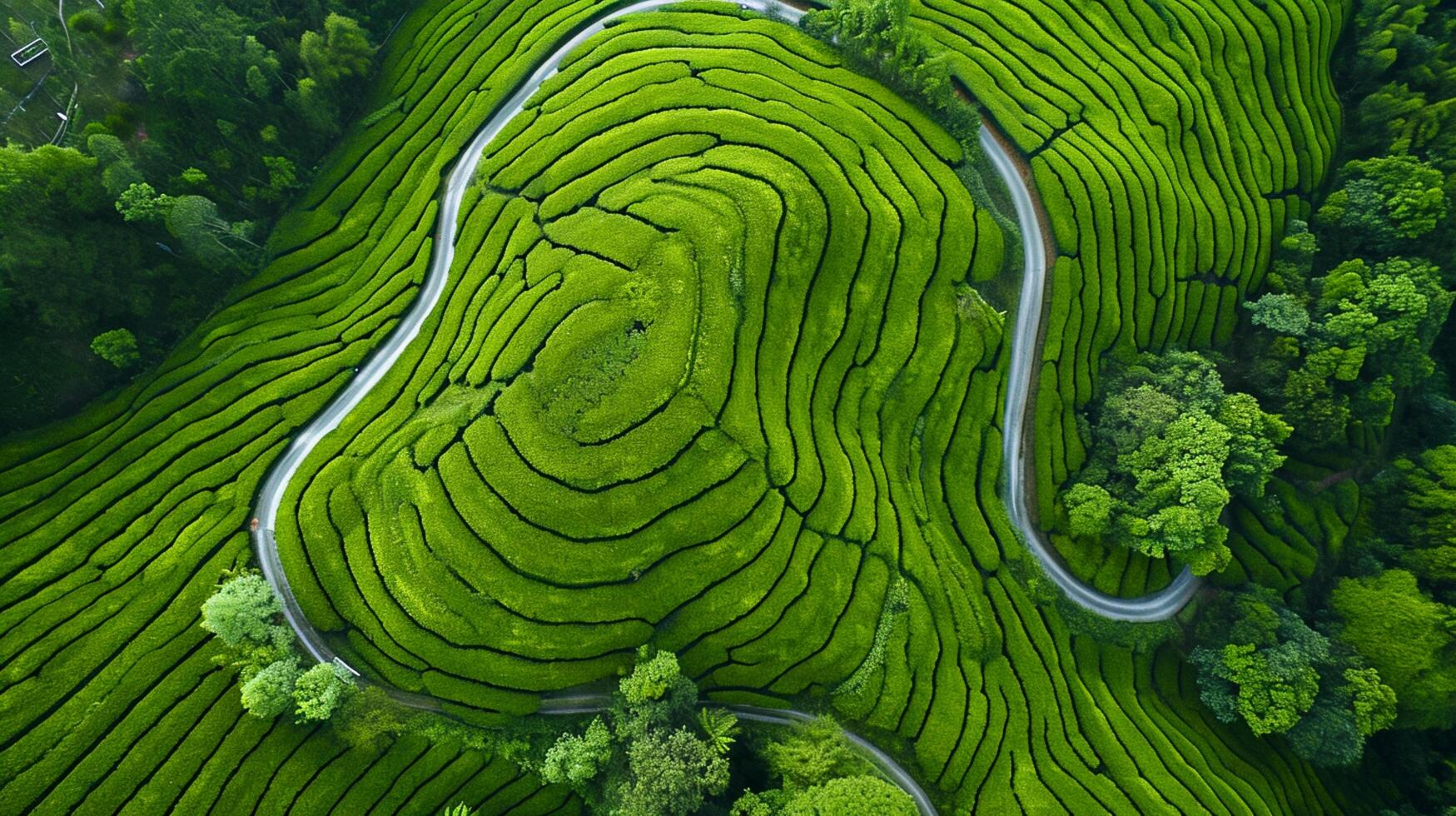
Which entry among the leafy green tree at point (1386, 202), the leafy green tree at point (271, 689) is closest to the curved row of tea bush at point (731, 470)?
the leafy green tree at point (271, 689)

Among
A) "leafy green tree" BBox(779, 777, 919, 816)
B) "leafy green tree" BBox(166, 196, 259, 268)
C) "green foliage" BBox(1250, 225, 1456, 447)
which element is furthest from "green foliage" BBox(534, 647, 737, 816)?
"green foliage" BBox(1250, 225, 1456, 447)

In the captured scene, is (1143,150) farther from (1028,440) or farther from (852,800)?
(852,800)

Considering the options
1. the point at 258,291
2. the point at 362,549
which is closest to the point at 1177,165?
the point at 362,549

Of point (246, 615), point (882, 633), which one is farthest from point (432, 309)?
point (882, 633)

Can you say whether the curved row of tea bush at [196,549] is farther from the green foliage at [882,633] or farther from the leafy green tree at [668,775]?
the green foliage at [882,633]

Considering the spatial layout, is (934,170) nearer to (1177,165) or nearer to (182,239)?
(1177,165)
